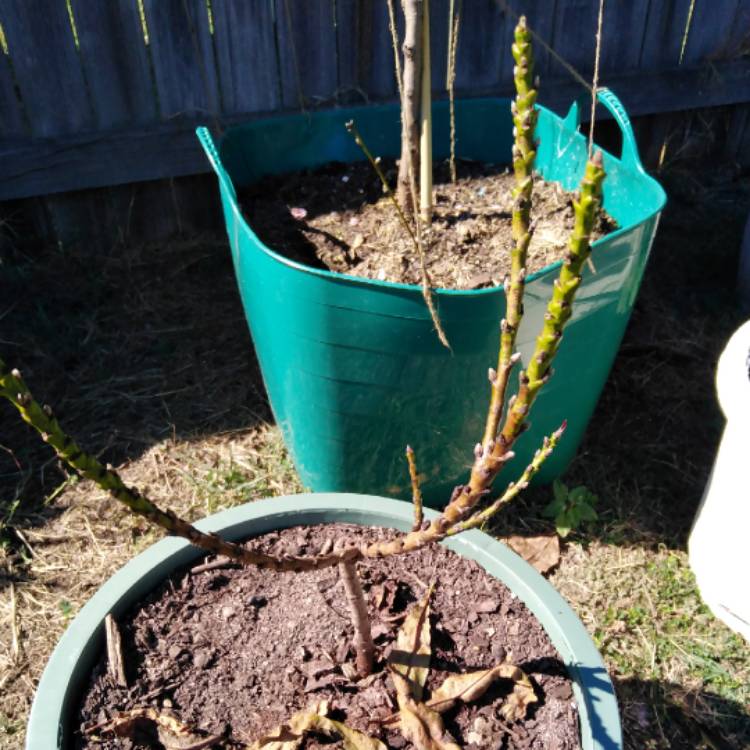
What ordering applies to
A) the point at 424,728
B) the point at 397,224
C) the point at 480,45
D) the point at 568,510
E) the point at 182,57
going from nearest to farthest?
the point at 424,728 < the point at 397,224 < the point at 568,510 < the point at 182,57 < the point at 480,45

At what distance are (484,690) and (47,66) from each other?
7.62ft

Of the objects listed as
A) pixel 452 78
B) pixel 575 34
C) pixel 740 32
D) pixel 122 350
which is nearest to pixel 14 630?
pixel 122 350

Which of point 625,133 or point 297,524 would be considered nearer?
point 297,524

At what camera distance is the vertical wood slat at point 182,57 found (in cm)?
255

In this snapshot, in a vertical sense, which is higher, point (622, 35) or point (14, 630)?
point (622, 35)

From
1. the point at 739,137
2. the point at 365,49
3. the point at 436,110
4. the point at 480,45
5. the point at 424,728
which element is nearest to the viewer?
the point at 424,728

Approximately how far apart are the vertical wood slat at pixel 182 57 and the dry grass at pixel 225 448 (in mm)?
543

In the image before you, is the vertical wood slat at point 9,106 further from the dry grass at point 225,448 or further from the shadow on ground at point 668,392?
the shadow on ground at point 668,392

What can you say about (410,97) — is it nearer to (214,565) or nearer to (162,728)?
(214,565)

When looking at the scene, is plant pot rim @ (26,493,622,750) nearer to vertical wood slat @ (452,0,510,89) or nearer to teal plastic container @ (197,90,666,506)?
teal plastic container @ (197,90,666,506)

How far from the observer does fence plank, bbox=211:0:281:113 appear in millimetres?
2598

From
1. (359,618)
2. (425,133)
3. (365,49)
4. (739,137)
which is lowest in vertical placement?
(739,137)

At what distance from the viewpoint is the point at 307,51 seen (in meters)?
2.73

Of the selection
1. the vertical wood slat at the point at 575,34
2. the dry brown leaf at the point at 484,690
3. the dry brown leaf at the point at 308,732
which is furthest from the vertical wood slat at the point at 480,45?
the dry brown leaf at the point at 308,732
